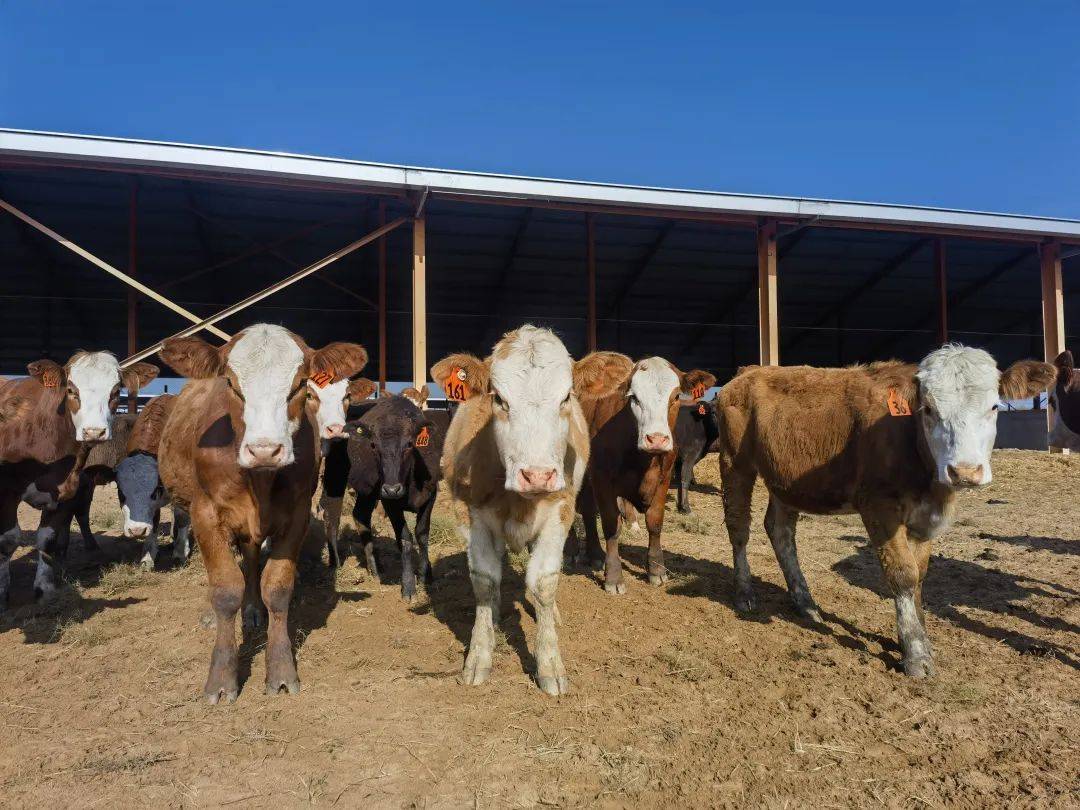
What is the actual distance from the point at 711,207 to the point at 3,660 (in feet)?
37.7

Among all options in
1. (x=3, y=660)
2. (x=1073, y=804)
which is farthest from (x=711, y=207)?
(x=3, y=660)

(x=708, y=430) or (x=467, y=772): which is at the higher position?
(x=708, y=430)

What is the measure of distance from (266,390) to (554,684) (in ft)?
7.78

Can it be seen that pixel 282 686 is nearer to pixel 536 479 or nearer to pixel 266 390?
pixel 266 390

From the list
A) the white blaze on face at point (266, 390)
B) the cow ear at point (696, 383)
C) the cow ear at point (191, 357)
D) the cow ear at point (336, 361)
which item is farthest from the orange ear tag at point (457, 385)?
the cow ear at point (696, 383)

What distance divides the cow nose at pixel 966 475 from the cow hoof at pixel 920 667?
44.5 inches

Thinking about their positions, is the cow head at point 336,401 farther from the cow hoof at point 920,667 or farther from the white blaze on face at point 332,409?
the cow hoof at point 920,667

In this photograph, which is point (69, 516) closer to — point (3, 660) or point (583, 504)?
point (3, 660)

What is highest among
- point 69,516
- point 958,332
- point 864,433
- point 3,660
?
point 958,332

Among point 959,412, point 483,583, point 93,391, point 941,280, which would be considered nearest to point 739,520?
point 959,412

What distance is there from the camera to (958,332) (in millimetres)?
21422

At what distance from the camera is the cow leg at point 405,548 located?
5.99m

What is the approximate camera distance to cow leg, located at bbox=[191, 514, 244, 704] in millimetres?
3738

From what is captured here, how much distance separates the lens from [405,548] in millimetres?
6129
